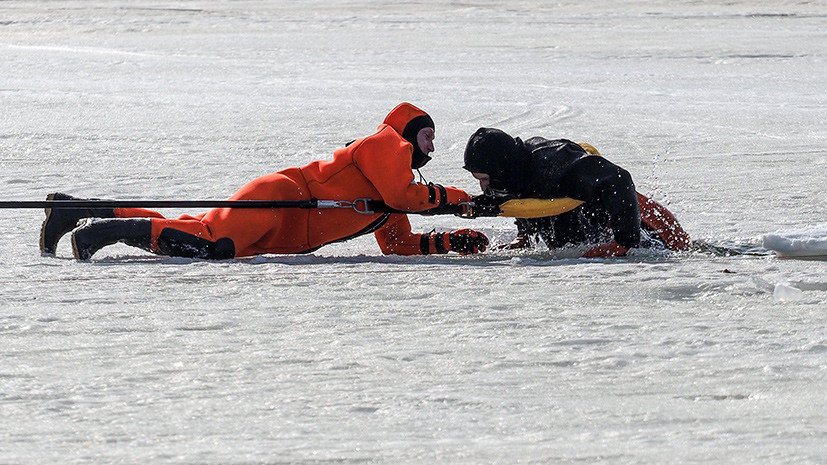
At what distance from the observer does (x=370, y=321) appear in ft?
12.1

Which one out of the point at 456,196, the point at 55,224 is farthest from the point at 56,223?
the point at 456,196

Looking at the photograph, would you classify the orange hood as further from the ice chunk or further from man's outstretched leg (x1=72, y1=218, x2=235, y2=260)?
the ice chunk

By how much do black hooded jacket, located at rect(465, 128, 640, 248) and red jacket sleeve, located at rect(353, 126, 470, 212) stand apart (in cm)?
27

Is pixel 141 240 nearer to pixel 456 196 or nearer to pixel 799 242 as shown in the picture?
pixel 456 196

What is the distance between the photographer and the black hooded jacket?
182 inches

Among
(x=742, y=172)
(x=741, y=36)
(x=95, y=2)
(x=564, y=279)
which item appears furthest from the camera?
(x=95, y=2)

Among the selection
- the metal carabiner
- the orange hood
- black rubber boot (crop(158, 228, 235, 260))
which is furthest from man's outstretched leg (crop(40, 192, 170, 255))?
the orange hood

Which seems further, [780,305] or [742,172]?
[742,172]

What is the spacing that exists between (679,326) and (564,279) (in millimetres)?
728

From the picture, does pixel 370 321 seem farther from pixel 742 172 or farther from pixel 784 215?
pixel 742 172

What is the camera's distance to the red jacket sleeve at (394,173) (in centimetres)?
474

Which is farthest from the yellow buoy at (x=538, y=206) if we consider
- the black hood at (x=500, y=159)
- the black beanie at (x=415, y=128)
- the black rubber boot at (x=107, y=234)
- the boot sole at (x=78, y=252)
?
the boot sole at (x=78, y=252)

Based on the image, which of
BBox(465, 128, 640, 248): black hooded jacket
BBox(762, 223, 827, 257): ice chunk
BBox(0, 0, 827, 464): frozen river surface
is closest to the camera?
BBox(0, 0, 827, 464): frozen river surface

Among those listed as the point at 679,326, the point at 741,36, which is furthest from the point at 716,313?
Answer: the point at 741,36
